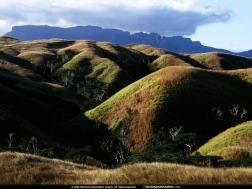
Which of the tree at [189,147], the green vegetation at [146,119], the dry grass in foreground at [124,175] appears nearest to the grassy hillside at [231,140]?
the green vegetation at [146,119]

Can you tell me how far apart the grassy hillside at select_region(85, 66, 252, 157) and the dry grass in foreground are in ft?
412

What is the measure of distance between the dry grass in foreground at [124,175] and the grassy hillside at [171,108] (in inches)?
4944

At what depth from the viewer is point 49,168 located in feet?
82.4

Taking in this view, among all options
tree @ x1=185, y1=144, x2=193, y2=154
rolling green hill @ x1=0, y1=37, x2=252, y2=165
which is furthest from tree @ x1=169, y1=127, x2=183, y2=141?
tree @ x1=185, y1=144, x2=193, y2=154

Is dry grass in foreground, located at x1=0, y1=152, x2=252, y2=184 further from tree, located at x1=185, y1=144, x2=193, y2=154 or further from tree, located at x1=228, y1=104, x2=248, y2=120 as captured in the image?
tree, located at x1=228, y1=104, x2=248, y2=120

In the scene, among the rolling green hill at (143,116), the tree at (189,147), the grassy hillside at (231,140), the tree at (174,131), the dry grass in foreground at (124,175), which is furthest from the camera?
the rolling green hill at (143,116)

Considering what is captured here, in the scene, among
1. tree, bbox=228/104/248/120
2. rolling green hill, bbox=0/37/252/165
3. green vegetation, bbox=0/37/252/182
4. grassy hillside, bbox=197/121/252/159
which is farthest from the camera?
tree, bbox=228/104/248/120

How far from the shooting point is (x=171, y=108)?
561 ft

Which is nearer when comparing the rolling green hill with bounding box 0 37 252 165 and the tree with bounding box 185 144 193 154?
the tree with bounding box 185 144 193 154

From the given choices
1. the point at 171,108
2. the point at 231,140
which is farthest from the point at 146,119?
the point at 231,140

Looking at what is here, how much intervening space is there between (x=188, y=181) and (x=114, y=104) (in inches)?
6519

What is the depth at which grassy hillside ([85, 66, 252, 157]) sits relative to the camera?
16412 cm

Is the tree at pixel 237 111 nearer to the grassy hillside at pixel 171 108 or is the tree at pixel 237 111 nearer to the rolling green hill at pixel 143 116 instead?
the rolling green hill at pixel 143 116

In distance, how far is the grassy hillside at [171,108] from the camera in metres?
164
